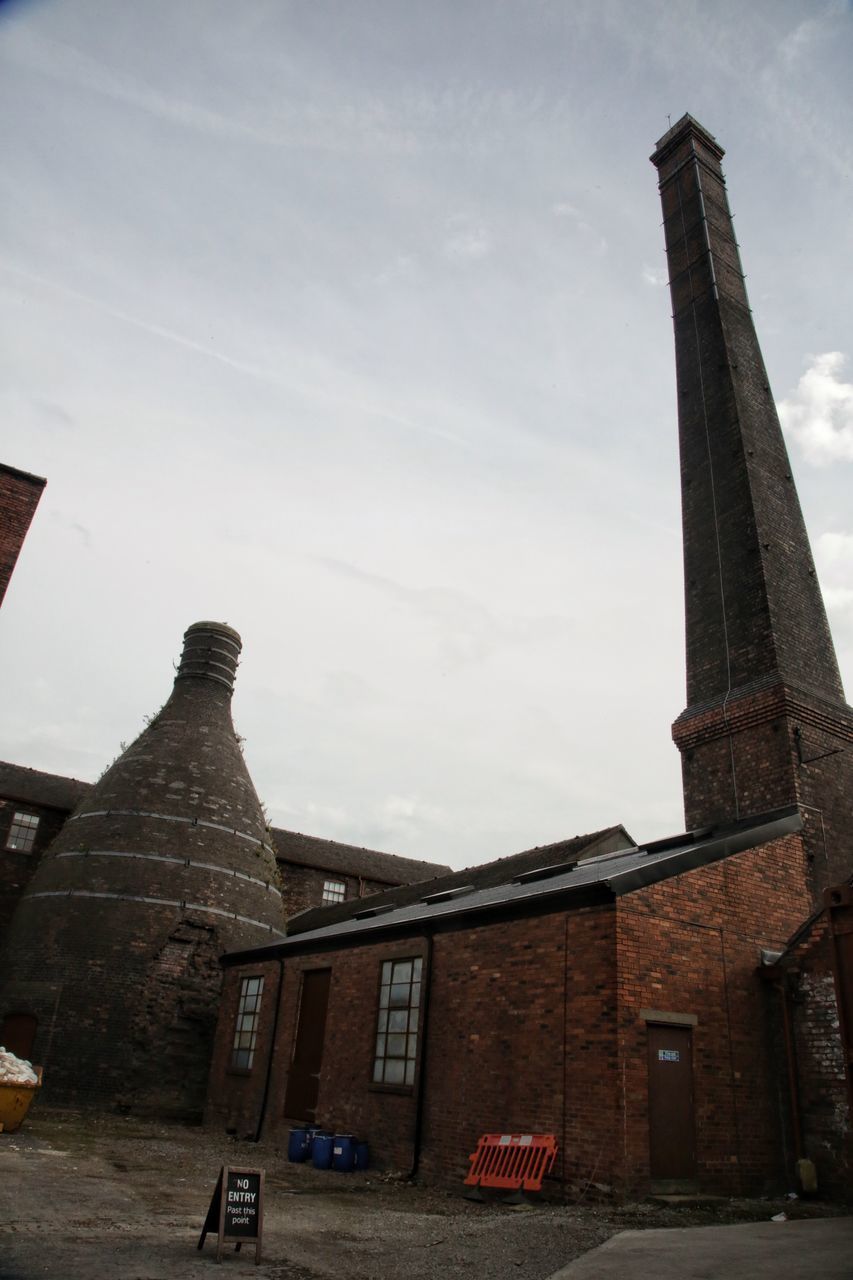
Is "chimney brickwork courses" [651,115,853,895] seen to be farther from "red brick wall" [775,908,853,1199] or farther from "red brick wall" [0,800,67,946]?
"red brick wall" [0,800,67,946]

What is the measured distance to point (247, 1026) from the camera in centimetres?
1747

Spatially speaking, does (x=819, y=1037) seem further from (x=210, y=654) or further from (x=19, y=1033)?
(x=210, y=654)

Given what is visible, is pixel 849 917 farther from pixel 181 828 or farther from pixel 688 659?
pixel 181 828

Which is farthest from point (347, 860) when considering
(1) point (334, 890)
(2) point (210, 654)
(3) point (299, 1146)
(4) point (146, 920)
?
(3) point (299, 1146)

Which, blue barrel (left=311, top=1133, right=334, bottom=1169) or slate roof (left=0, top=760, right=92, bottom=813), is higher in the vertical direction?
slate roof (left=0, top=760, right=92, bottom=813)

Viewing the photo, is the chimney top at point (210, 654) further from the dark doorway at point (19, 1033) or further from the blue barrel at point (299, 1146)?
the blue barrel at point (299, 1146)

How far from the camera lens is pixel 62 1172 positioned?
9.74 m

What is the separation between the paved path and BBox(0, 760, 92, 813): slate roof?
2383 centimetres

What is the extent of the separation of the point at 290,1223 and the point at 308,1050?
23.6ft

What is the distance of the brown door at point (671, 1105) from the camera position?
9.27 m

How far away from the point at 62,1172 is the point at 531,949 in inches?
234

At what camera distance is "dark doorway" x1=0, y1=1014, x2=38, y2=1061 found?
18.8 m

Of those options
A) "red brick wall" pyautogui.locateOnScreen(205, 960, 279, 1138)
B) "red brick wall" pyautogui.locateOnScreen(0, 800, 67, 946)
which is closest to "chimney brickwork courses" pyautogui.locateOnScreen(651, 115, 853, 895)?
"red brick wall" pyautogui.locateOnScreen(205, 960, 279, 1138)

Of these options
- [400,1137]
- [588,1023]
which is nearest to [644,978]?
[588,1023]
